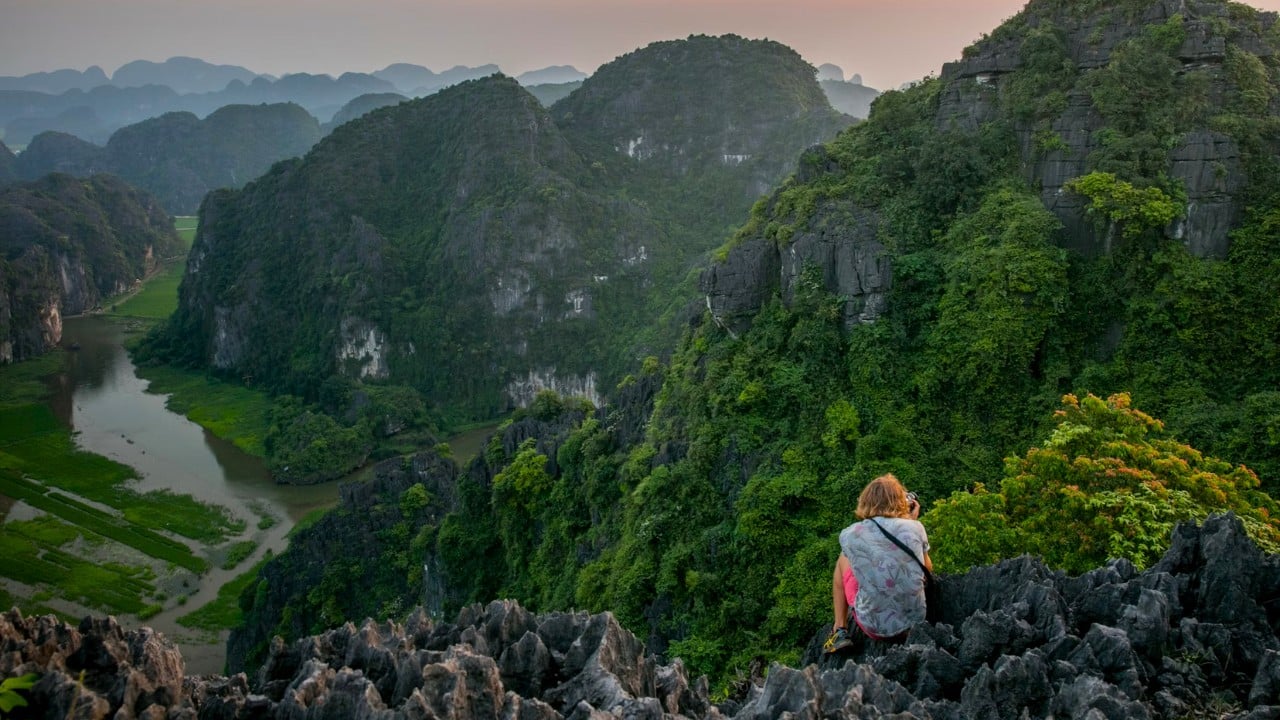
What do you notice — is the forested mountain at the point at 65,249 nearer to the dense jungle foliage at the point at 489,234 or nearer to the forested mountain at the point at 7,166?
the dense jungle foliage at the point at 489,234

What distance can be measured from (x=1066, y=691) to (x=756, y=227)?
20.4 m

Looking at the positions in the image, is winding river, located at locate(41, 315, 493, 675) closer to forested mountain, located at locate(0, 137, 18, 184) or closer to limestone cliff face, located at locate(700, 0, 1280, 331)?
limestone cliff face, located at locate(700, 0, 1280, 331)

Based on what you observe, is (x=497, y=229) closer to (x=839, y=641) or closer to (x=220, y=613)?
(x=220, y=613)

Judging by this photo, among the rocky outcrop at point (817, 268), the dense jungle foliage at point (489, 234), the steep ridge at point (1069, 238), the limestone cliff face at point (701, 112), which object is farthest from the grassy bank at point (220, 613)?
the limestone cliff face at point (701, 112)

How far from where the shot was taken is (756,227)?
83.4 feet

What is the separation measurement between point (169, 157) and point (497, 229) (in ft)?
480

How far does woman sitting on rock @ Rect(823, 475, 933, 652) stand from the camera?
285 inches

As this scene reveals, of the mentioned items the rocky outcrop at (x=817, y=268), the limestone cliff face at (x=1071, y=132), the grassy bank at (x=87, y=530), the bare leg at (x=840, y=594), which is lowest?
the grassy bank at (x=87, y=530)

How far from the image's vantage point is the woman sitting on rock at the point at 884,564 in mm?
7250

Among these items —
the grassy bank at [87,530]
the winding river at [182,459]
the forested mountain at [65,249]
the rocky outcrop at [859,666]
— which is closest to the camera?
the rocky outcrop at [859,666]

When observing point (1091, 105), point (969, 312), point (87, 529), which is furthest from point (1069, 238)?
point (87, 529)

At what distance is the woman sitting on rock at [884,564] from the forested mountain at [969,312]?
6.31m

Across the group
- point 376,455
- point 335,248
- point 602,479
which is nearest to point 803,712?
point 602,479

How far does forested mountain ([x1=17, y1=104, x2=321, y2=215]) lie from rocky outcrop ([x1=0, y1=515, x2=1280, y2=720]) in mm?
194125
